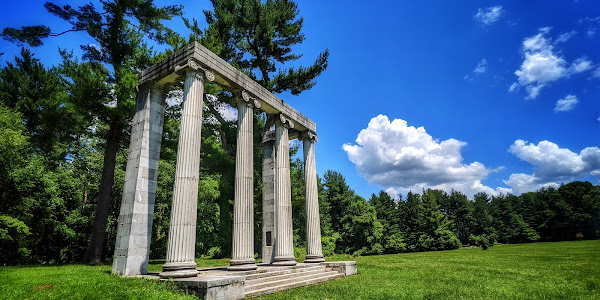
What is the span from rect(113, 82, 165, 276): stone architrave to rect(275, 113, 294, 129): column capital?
7.07m

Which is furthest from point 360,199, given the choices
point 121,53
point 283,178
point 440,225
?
point 121,53

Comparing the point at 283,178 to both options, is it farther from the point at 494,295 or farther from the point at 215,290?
the point at 494,295

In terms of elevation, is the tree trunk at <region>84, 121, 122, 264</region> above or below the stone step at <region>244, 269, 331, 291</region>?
above

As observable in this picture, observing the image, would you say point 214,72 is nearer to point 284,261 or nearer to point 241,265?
point 241,265

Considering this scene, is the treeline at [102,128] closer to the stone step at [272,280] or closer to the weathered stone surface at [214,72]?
the weathered stone surface at [214,72]

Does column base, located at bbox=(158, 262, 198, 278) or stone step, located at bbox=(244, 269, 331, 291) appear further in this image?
stone step, located at bbox=(244, 269, 331, 291)

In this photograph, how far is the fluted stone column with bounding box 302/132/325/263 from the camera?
19.6 meters

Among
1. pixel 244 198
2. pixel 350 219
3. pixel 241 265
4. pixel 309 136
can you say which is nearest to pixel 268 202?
pixel 244 198

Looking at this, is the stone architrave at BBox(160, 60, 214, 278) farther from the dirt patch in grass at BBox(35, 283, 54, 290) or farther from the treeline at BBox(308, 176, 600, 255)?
the treeline at BBox(308, 176, 600, 255)

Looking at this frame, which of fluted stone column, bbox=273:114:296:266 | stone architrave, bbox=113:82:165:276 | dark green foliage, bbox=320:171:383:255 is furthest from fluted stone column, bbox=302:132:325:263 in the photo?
dark green foliage, bbox=320:171:383:255

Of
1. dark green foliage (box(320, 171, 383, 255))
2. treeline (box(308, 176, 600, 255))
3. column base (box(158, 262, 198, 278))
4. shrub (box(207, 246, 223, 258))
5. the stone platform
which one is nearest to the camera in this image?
the stone platform

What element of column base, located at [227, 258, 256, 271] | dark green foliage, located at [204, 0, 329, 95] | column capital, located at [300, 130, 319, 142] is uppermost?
dark green foliage, located at [204, 0, 329, 95]

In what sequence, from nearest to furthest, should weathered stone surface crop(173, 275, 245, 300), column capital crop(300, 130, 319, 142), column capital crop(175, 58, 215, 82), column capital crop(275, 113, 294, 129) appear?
weathered stone surface crop(173, 275, 245, 300) → column capital crop(175, 58, 215, 82) → column capital crop(275, 113, 294, 129) → column capital crop(300, 130, 319, 142)

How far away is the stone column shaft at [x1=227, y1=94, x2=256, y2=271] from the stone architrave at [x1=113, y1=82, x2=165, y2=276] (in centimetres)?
395
